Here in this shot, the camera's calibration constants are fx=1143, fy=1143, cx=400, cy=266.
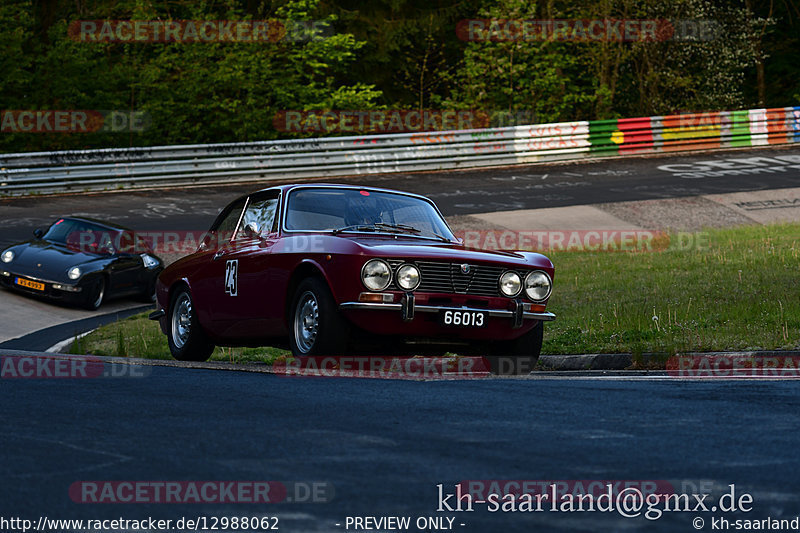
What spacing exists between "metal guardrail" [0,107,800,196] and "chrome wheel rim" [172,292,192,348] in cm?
1776

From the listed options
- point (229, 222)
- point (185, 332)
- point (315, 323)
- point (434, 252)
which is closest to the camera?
point (315, 323)

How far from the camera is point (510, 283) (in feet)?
29.6

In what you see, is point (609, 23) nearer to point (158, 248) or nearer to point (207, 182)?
point (207, 182)

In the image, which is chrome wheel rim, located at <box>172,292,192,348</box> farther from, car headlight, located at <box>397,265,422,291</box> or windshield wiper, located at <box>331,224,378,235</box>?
car headlight, located at <box>397,265,422,291</box>

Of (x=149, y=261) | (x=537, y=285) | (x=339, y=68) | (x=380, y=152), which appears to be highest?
(x=339, y=68)

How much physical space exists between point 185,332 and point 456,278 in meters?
3.38

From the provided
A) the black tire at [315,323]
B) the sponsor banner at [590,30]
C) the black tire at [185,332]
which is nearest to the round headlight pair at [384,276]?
the black tire at [315,323]

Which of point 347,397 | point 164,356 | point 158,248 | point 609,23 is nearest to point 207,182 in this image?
point 158,248

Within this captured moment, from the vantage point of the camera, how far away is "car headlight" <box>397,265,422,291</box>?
8.52 metres

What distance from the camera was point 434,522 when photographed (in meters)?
3.94

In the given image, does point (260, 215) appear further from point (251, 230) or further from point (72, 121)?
point (72, 121)

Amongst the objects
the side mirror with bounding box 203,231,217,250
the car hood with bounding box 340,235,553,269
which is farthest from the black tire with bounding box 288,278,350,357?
the side mirror with bounding box 203,231,217,250

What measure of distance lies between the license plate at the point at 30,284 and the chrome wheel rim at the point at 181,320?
6357 millimetres

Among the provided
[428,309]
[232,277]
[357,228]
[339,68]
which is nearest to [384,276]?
[428,309]
